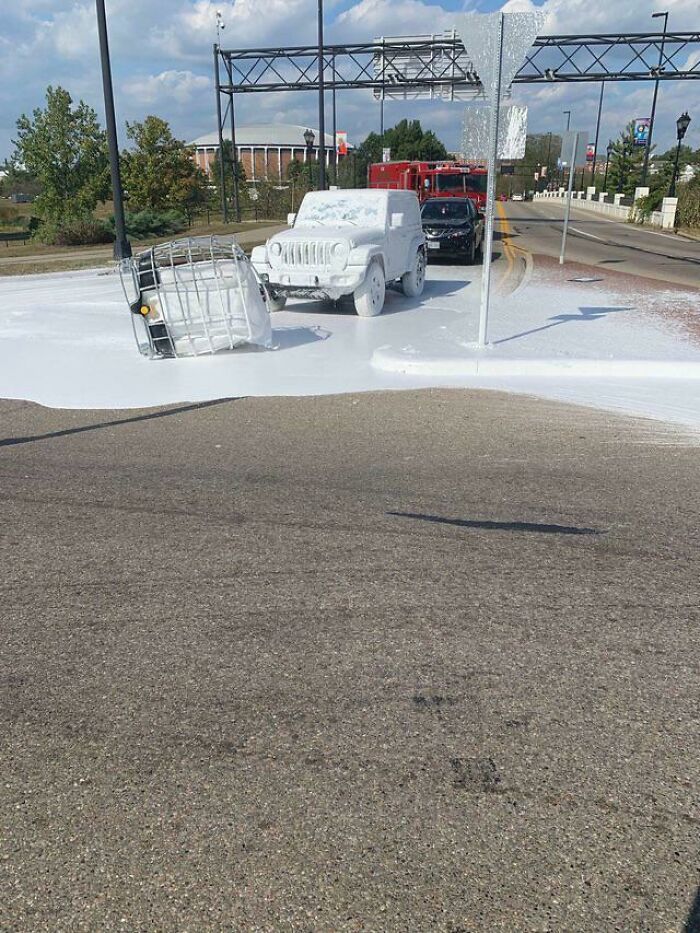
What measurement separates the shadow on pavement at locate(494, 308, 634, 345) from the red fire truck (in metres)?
18.8

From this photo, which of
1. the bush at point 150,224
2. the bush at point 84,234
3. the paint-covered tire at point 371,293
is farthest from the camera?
the bush at point 150,224

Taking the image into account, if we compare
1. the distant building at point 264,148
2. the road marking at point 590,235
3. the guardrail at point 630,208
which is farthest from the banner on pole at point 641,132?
the distant building at point 264,148

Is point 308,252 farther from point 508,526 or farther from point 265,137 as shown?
point 265,137

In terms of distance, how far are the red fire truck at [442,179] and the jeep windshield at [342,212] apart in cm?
1854

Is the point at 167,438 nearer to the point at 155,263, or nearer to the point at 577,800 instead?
the point at 155,263

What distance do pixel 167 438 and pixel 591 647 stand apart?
441cm

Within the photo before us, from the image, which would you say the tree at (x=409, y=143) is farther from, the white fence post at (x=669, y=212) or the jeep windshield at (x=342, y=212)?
the jeep windshield at (x=342, y=212)

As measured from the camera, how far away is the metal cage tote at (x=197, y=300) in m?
9.84

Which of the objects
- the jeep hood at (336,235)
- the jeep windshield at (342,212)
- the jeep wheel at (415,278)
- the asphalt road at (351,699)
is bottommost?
the asphalt road at (351,699)

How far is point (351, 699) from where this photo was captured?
10.3ft

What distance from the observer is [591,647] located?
3506 mm

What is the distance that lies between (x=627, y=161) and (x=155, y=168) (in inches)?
1883

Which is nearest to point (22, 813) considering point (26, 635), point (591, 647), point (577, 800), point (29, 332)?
point (26, 635)

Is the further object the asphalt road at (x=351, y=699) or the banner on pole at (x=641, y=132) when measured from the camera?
the banner on pole at (x=641, y=132)
